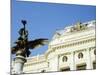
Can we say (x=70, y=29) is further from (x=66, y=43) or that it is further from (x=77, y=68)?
(x=77, y=68)

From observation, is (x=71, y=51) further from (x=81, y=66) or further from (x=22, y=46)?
(x=22, y=46)

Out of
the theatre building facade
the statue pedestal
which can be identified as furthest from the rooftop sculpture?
the theatre building facade

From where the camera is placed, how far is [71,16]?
10.3 ft

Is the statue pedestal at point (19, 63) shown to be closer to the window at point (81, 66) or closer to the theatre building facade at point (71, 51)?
the theatre building facade at point (71, 51)

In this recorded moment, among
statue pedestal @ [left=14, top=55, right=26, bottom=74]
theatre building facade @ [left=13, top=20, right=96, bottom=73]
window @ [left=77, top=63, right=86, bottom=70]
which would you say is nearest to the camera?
statue pedestal @ [left=14, top=55, right=26, bottom=74]

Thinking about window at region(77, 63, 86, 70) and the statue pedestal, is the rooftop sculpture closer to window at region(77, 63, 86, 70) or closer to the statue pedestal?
the statue pedestal

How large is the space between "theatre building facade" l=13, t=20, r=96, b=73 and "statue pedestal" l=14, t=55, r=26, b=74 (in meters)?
0.15

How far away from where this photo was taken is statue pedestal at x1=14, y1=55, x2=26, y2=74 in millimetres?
2834

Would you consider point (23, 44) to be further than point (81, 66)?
No

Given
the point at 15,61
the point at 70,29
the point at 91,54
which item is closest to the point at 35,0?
the point at 70,29

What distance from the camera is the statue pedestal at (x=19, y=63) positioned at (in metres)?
2.83

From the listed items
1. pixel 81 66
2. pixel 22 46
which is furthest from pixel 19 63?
pixel 81 66

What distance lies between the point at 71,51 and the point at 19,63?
2.28 feet

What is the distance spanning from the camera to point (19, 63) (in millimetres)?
2865
